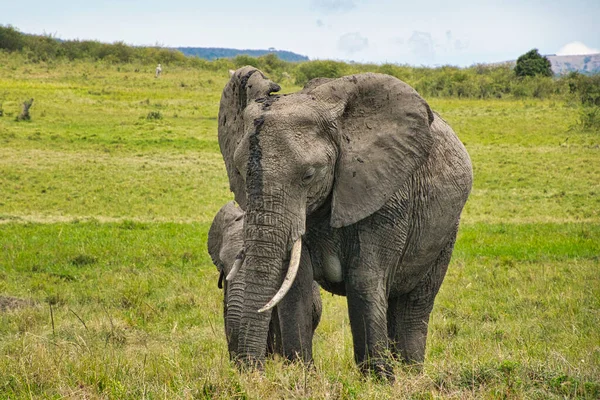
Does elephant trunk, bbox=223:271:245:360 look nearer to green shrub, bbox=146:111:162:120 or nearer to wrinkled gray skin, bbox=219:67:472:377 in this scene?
wrinkled gray skin, bbox=219:67:472:377

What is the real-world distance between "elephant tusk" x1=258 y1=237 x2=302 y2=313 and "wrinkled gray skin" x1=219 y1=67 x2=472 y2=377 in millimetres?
75

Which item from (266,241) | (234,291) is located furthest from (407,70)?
(266,241)

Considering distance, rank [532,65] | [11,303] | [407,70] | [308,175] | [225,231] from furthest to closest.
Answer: [407,70] → [532,65] → [11,303] → [225,231] → [308,175]

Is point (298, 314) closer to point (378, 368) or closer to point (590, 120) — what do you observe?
point (378, 368)

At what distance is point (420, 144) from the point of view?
588cm

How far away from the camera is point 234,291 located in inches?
270

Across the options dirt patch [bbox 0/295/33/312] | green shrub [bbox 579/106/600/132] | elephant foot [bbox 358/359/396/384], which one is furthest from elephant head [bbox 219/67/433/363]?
green shrub [bbox 579/106/600/132]

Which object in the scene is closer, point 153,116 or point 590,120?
point 590,120

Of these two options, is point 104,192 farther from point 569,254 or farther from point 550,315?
point 550,315

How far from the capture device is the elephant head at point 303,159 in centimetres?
517

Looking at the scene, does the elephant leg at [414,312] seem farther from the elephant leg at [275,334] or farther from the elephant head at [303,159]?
the elephant head at [303,159]

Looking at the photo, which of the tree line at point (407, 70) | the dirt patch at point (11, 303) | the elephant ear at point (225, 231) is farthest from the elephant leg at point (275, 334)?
the tree line at point (407, 70)

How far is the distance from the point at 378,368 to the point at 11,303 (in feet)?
19.7

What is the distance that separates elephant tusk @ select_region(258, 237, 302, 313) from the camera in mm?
4898
